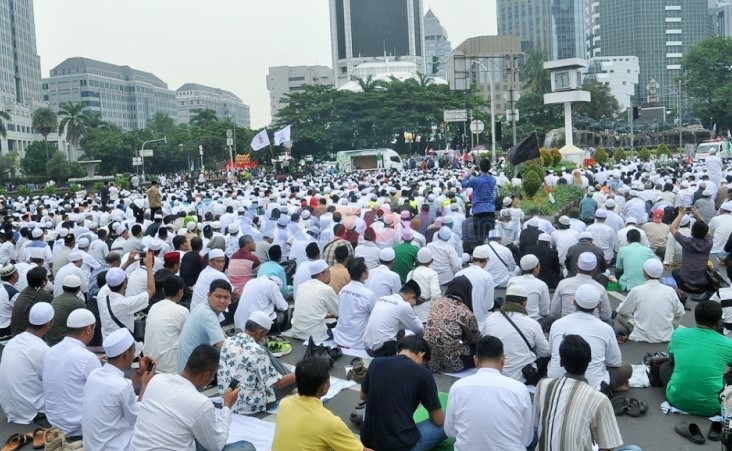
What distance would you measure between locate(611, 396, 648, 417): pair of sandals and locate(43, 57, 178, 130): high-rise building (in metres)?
111

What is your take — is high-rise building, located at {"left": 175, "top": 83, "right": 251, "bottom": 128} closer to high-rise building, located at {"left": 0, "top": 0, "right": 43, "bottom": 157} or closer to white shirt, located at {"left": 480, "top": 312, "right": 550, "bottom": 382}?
high-rise building, located at {"left": 0, "top": 0, "right": 43, "bottom": 157}

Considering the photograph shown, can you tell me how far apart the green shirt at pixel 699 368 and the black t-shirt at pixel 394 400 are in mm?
2236

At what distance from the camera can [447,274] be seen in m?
10.8

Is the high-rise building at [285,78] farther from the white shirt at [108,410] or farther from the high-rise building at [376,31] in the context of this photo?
the white shirt at [108,410]

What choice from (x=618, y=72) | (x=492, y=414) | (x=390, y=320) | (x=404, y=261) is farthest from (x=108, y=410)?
(x=618, y=72)

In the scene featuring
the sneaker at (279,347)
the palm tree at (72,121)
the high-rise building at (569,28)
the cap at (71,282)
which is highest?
the high-rise building at (569,28)

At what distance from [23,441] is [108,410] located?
1.74 metres

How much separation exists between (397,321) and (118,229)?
8.53m

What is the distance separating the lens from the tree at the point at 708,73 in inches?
2461

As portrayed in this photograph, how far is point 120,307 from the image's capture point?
304 inches

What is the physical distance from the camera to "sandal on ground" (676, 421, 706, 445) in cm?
536

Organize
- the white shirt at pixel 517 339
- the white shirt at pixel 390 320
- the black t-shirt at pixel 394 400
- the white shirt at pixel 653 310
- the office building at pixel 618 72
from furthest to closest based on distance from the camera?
1. the office building at pixel 618 72
2. the white shirt at pixel 653 310
3. the white shirt at pixel 390 320
4. the white shirt at pixel 517 339
5. the black t-shirt at pixel 394 400

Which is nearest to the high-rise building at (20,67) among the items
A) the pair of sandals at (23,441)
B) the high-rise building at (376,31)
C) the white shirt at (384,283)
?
the high-rise building at (376,31)

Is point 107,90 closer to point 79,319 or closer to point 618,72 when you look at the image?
point 618,72
